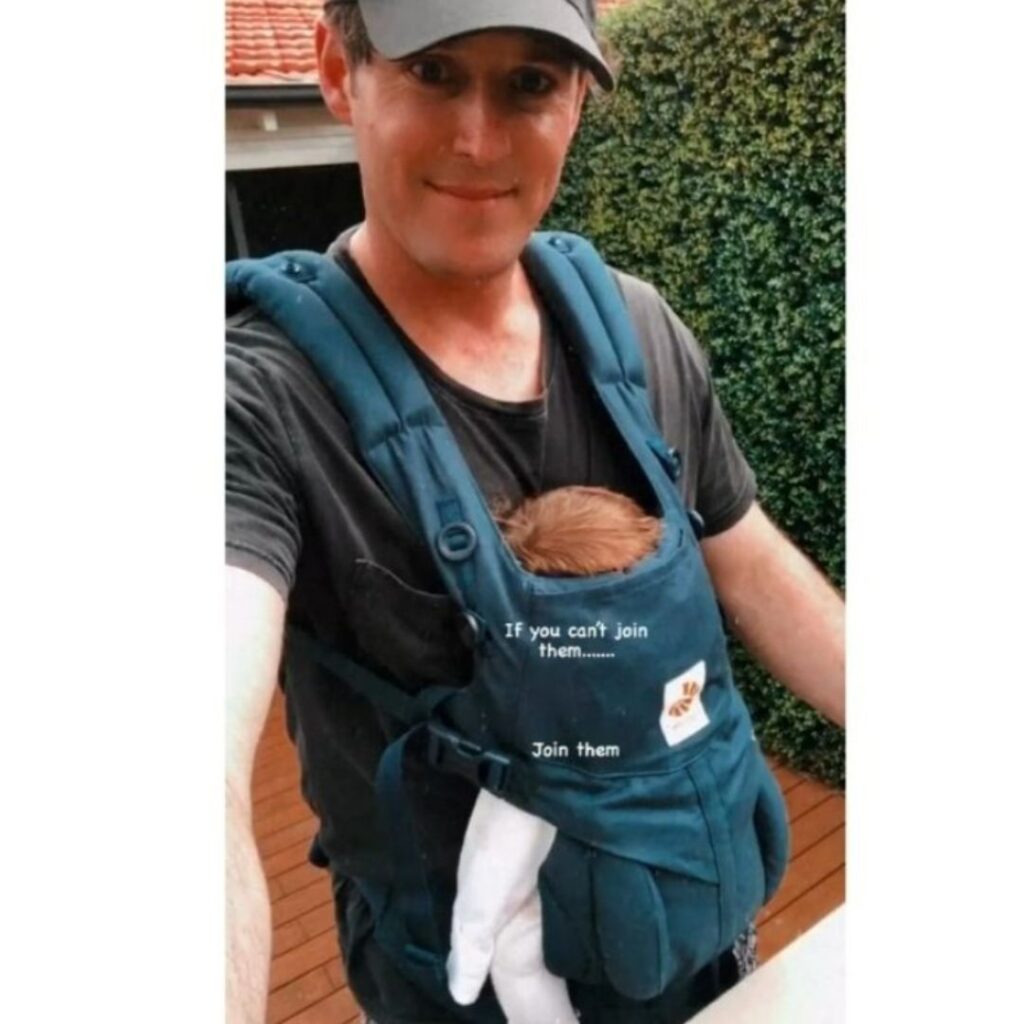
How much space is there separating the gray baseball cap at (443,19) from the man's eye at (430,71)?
11 millimetres

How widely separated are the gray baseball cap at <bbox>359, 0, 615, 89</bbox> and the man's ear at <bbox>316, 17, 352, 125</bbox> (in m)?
0.03

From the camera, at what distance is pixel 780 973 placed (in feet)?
2.85

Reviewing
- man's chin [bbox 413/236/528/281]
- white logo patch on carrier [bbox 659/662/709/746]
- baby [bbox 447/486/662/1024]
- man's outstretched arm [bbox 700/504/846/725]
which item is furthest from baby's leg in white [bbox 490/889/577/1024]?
man's chin [bbox 413/236/528/281]

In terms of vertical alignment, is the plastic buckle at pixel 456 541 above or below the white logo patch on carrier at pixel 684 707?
above

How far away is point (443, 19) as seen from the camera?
0.70m

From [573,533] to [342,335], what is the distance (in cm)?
18

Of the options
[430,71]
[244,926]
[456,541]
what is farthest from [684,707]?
[430,71]

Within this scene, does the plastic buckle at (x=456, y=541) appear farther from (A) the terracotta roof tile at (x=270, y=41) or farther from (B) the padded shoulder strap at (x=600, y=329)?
(A) the terracotta roof tile at (x=270, y=41)

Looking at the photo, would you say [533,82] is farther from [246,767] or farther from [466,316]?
[246,767]

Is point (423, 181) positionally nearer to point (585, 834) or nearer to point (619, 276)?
point (619, 276)

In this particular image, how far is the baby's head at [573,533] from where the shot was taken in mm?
747

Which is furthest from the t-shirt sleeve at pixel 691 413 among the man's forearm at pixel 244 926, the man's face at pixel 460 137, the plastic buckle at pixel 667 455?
the man's forearm at pixel 244 926
